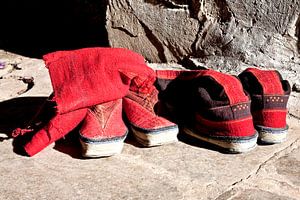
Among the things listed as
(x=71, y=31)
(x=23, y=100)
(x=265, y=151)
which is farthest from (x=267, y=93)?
(x=71, y=31)

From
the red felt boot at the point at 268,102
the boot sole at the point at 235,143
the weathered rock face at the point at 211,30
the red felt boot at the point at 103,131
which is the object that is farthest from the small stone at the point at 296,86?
the red felt boot at the point at 103,131

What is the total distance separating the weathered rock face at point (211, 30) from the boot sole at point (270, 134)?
30cm

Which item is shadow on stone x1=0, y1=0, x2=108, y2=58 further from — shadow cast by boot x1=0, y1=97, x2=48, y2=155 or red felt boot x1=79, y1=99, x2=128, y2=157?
red felt boot x1=79, y1=99, x2=128, y2=157

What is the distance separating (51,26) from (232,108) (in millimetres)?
1776

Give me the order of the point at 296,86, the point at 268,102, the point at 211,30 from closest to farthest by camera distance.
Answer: the point at 268,102 → the point at 296,86 → the point at 211,30

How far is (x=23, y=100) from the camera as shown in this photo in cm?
218

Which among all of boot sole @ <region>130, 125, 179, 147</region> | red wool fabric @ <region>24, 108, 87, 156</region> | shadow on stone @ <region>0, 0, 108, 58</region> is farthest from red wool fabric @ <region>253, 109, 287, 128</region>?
shadow on stone @ <region>0, 0, 108, 58</region>

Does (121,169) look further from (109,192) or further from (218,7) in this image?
(218,7)

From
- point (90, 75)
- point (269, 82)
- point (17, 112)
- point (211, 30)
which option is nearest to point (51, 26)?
point (17, 112)

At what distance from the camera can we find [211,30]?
82.7 inches

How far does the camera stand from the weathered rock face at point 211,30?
6.47 feet

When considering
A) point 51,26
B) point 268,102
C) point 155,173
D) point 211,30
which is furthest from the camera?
point 51,26

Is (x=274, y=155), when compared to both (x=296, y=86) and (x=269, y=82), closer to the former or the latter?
(x=269, y=82)

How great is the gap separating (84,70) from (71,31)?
52.7 inches
